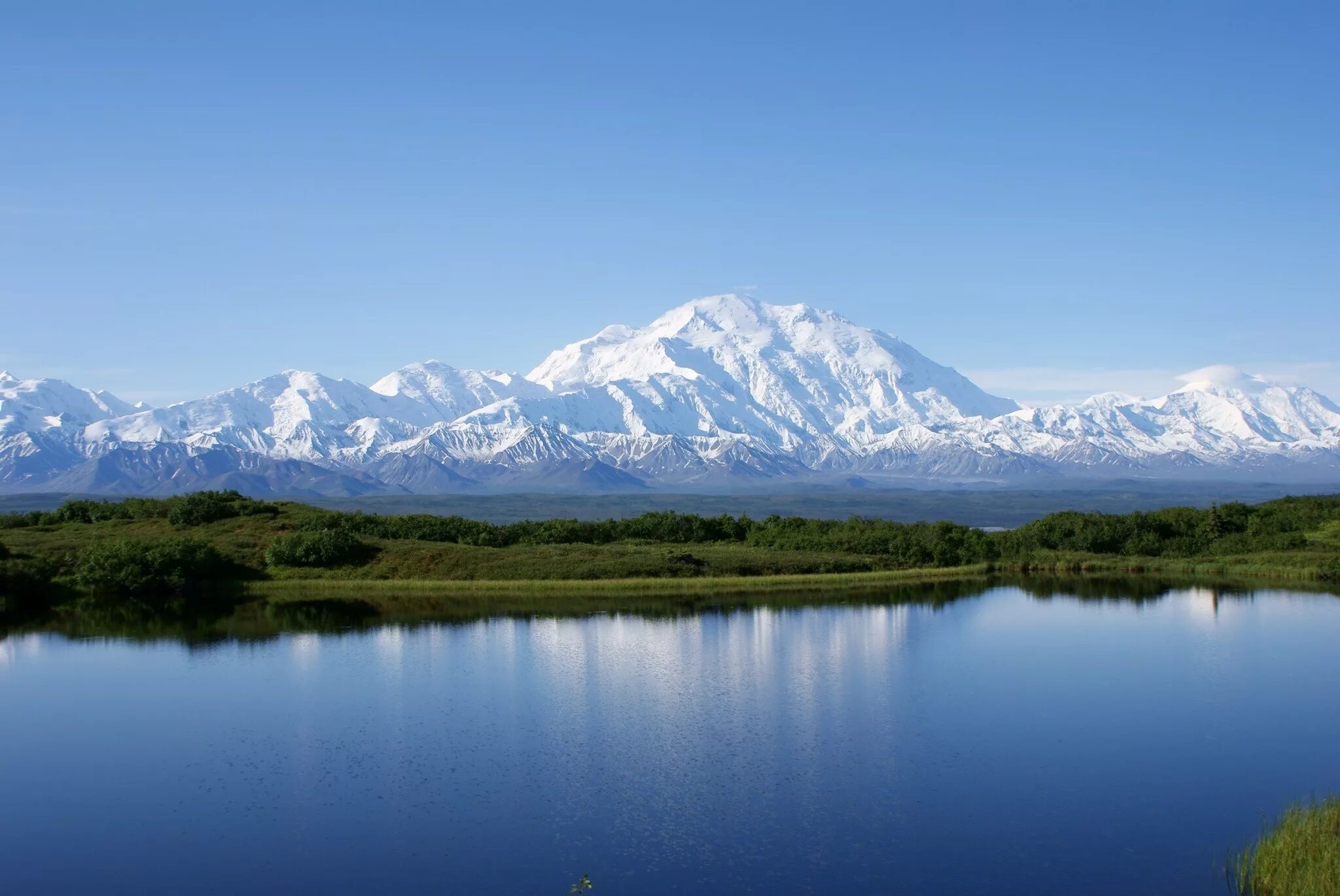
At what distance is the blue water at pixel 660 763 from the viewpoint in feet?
82.5

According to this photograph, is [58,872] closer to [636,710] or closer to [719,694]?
[636,710]

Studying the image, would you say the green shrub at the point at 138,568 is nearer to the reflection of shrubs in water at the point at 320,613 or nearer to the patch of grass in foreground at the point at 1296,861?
the reflection of shrubs in water at the point at 320,613

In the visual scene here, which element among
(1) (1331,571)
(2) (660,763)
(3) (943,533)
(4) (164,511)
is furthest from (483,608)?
(1) (1331,571)

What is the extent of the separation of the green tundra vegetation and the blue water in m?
27.2

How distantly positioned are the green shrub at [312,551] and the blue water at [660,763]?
99.4 feet

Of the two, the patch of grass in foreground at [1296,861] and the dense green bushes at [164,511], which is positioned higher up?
the dense green bushes at [164,511]

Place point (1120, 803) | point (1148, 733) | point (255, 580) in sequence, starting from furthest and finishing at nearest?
1. point (255, 580)
2. point (1148, 733)
3. point (1120, 803)

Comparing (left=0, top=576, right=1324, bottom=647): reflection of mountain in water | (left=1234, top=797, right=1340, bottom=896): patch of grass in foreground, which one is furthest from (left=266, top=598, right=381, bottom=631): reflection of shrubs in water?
(left=1234, top=797, right=1340, bottom=896): patch of grass in foreground

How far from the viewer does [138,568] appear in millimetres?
78000

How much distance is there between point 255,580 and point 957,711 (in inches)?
2297

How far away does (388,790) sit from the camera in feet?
100

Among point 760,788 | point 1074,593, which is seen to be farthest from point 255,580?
point 760,788

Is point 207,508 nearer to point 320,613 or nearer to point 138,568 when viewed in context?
point 138,568

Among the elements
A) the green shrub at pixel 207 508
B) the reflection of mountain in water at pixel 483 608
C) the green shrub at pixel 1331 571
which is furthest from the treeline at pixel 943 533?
the reflection of mountain in water at pixel 483 608
